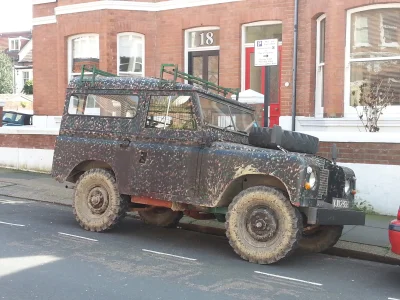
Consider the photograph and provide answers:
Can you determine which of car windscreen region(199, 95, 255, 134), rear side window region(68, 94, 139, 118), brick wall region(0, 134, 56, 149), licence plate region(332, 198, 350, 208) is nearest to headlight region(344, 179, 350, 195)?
licence plate region(332, 198, 350, 208)

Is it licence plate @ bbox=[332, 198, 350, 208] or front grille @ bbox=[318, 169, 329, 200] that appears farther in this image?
licence plate @ bbox=[332, 198, 350, 208]

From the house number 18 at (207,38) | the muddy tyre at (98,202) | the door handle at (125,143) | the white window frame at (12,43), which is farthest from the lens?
the white window frame at (12,43)

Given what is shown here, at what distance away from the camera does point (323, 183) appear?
588 cm

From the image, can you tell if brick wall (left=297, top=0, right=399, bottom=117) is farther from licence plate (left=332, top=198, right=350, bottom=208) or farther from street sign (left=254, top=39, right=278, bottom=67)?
licence plate (left=332, top=198, right=350, bottom=208)

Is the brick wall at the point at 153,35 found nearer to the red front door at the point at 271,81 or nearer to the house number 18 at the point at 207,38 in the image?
the red front door at the point at 271,81

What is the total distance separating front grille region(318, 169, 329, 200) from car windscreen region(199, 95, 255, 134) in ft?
4.93

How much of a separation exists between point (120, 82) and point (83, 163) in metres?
1.33

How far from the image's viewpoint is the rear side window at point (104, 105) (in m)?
6.97

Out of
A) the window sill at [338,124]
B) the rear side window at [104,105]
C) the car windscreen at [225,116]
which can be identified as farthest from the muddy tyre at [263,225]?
the window sill at [338,124]

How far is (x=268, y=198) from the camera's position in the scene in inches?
225

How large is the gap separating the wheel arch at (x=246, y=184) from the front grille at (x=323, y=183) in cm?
39

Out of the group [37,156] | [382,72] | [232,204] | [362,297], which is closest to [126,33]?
[37,156]

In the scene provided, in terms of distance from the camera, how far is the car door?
6.29 m

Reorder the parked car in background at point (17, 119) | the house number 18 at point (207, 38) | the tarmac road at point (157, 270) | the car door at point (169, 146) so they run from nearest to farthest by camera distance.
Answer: the tarmac road at point (157, 270)
the car door at point (169, 146)
the house number 18 at point (207, 38)
the parked car in background at point (17, 119)
